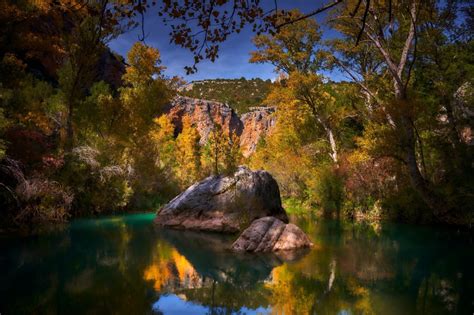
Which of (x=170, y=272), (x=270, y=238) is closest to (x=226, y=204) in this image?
(x=270, y=238)

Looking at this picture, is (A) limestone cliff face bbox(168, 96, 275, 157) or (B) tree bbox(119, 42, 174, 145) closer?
(B) tree bbox(119, 42, 174, 145)

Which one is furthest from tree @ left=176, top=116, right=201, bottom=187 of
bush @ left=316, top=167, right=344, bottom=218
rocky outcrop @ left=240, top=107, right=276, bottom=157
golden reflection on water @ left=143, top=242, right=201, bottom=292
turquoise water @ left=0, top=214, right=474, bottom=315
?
rocky outcrop @ left=240, top=107, right=276, bottom=157

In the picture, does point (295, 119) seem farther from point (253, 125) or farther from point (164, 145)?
point (253, 125)

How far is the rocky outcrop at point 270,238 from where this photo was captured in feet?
34.4

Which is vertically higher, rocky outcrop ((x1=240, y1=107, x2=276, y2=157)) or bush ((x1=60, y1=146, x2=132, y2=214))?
rocky outcrop ((x1=240, y1=107, x2=276, y2=157))

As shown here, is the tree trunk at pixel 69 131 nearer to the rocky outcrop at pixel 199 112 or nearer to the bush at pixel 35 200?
the bush at pixel 35 200

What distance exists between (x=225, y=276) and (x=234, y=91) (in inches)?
3415

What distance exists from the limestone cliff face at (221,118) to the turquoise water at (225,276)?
163 feet

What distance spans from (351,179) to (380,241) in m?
6.28

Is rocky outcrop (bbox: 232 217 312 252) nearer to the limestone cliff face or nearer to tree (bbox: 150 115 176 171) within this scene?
tree (bbox: 150 115 176 171)

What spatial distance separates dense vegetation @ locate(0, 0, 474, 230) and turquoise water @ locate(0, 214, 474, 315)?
1.58 metres

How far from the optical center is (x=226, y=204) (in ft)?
49.0

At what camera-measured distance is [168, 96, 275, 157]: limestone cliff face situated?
218 ft

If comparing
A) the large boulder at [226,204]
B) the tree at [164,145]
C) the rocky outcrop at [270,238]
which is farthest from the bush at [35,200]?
the tree at [164,145]
